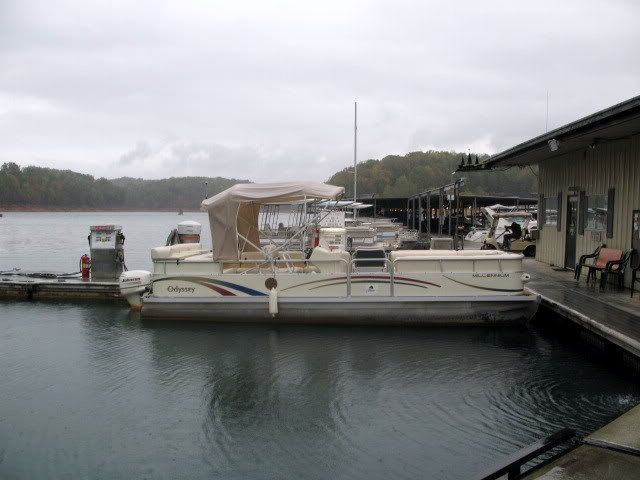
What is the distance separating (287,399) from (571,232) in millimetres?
10319

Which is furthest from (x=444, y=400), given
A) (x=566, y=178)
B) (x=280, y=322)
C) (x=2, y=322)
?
(x=2, y=322)

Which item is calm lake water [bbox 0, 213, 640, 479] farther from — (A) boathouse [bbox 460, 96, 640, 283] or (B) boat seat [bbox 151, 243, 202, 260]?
(A) boathouse [bbox 460, 96, 640, 283]

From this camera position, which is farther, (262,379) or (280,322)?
(280,322)

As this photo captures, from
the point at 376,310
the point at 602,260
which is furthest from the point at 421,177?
the point at 376,310

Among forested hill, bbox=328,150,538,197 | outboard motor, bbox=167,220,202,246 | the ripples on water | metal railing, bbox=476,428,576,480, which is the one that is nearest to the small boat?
the ripples on water

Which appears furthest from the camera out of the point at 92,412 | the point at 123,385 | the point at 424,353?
the point at 424,353

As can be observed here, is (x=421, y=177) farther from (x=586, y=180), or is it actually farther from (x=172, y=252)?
(x=172, y=252)

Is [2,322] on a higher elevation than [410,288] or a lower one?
lower

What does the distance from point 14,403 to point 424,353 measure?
262 inches

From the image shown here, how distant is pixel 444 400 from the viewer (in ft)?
26.9

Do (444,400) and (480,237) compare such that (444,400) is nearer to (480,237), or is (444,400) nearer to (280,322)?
(280,322)

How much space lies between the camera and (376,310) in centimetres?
1175

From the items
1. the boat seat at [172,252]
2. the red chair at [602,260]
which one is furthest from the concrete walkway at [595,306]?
the boat seat at [172,252]

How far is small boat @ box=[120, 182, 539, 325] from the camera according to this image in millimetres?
11508
